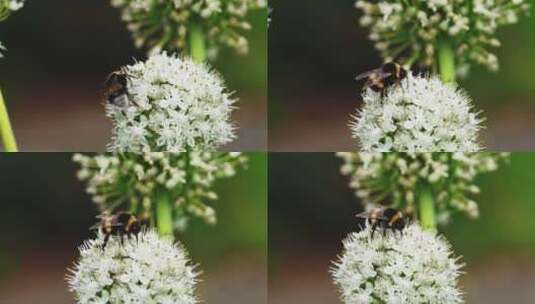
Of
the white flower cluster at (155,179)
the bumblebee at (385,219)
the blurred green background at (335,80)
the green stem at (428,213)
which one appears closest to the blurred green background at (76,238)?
the white flower cluster at (155,179)

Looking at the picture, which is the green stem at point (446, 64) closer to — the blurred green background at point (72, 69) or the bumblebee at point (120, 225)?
the blurred green background at point (72, 69)

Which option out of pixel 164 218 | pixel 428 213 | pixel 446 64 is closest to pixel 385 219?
pixel 428 213

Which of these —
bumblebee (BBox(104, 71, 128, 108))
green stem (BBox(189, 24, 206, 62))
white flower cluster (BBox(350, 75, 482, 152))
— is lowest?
white flower cluster (BBox(350, 75, 482, 152))

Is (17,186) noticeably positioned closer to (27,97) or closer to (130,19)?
(27,97)

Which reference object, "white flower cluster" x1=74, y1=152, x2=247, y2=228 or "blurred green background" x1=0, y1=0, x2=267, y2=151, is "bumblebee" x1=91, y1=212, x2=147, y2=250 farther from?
"blurred green background" x1=0, y1=0, x2=267, y2=151

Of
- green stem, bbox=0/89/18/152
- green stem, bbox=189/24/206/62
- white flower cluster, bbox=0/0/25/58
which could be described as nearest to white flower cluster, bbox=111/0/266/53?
green stem, bbox=189/24/206/62
